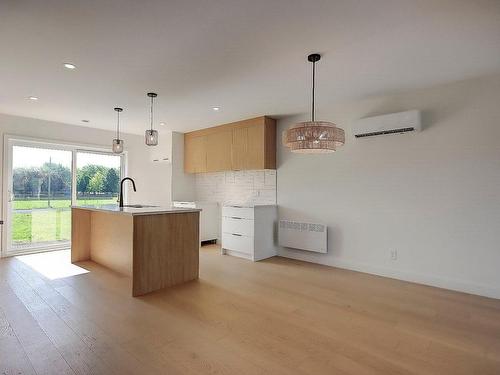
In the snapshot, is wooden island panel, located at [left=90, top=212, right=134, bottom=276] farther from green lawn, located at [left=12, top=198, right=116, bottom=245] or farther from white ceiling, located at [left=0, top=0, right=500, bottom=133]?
white ceiling, located at [left=0, top=0, right=500, bottom=133]

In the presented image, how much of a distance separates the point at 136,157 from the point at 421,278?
5.80m

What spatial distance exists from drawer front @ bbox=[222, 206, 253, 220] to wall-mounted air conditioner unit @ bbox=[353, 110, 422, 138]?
1.97m

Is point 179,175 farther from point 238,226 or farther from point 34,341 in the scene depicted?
point 34,341

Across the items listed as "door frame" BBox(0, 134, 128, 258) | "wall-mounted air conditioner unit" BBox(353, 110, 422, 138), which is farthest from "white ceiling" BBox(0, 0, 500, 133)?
"door frame" BBox(0, 134, 128, 258)

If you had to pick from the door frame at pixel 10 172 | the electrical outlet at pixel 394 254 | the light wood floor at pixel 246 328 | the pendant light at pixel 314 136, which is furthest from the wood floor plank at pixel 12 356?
the electrical outlet at pixel 394 254

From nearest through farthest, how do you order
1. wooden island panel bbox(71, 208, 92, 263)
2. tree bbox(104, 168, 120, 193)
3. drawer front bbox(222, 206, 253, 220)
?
1. wooden island panel bbox(71, 208, 92, 263)
2. drawer front bbox(222, 206, 253, 220)
3. tree bbox(104, 168, 120, 193)

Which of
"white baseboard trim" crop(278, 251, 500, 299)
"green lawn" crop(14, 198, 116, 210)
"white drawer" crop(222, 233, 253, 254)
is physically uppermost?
"green lawn" crop(14, 198, 116, 210)

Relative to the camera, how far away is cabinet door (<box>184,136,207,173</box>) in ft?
19.5

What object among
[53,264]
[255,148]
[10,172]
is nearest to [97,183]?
[10,172]

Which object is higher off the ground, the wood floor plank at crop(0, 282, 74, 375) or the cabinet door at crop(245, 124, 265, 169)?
the cabinet door at crop(245, 124, 265, 169)

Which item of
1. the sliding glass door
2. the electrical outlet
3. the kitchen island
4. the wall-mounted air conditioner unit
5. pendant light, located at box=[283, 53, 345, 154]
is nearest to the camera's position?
pendant light, located at box=[283, 53, 345, 154]

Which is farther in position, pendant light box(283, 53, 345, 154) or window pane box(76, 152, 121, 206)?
window pane box(76, 152, 121, 206)

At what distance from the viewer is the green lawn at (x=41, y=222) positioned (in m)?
5.03

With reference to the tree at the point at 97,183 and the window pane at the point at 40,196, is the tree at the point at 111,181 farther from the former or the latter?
the window pane at the point at 40,196
